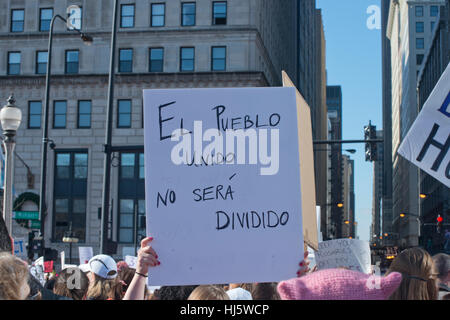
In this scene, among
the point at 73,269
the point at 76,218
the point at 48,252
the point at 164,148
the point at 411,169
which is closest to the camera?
the point at 164,148

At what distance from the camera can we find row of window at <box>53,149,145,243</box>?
46906 mm

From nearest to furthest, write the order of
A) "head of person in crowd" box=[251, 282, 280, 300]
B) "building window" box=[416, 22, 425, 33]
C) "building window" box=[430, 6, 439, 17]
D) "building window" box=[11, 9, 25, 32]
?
"head of person in crowd" box=[251, 282, 280, 300]
"building window" box=[11, 9, 25, 32]
"building window" box=[416, 22, 425, 33]
"building window" box=[430, 6, 439, 17]

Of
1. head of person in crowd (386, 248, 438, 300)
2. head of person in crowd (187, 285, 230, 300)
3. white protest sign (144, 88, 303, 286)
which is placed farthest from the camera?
white protest sign (144, 88, 303, 286)

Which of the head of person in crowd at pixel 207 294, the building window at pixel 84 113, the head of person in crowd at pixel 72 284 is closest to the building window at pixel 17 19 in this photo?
the building window at pixel 84 113

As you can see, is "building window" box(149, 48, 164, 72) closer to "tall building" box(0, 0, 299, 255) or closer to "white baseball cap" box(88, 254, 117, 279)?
"tall building" box(0, 0, 299, 255)

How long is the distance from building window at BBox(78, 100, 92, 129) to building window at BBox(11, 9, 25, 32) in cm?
689

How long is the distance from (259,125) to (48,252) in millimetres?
20138

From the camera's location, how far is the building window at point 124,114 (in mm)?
47469

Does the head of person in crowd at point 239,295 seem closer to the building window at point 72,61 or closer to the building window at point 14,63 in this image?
the building window at point 72,61

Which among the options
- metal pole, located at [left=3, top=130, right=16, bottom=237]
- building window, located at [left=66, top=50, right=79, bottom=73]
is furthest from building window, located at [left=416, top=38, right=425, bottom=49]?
metal pole, located at [left=3, top=130, right=16, bottom=237]

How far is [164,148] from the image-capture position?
4.56m

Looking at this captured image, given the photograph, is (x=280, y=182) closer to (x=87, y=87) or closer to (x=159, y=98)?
(x=159, y=98)
